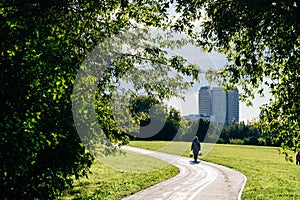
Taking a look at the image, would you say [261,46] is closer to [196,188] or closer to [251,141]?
[196,188]

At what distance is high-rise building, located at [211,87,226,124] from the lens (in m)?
13.5

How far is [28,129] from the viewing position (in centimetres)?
590

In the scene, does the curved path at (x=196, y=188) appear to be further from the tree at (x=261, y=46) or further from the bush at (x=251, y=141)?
the bush at (x=251, y=141)

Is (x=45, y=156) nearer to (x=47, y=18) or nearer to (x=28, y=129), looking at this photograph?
(x=28, y=129)

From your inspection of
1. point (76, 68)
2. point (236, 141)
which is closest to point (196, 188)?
point (76, 68)

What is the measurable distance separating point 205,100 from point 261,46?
5.59m

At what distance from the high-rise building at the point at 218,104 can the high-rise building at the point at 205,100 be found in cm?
24

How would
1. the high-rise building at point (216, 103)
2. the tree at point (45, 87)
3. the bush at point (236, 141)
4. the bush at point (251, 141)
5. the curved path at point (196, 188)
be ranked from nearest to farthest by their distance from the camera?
the tree at point (45, 87) < the curved path at point (196, 188) < the high-rise building at point (216, 103) < the bush at point (251, 141) < the bush at point (236, 141)

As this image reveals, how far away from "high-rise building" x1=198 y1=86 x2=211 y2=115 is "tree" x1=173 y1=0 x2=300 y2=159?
4.19m

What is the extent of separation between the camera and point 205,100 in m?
14.7

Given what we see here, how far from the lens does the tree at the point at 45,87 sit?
598 cm

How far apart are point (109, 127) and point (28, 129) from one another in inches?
192

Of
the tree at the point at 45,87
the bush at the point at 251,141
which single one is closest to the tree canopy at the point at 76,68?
the tree at the point at 45,87

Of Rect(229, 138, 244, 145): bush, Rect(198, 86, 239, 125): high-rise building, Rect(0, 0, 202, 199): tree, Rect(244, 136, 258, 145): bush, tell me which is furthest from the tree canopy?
Rect(229, 138, 244, 145): bush
